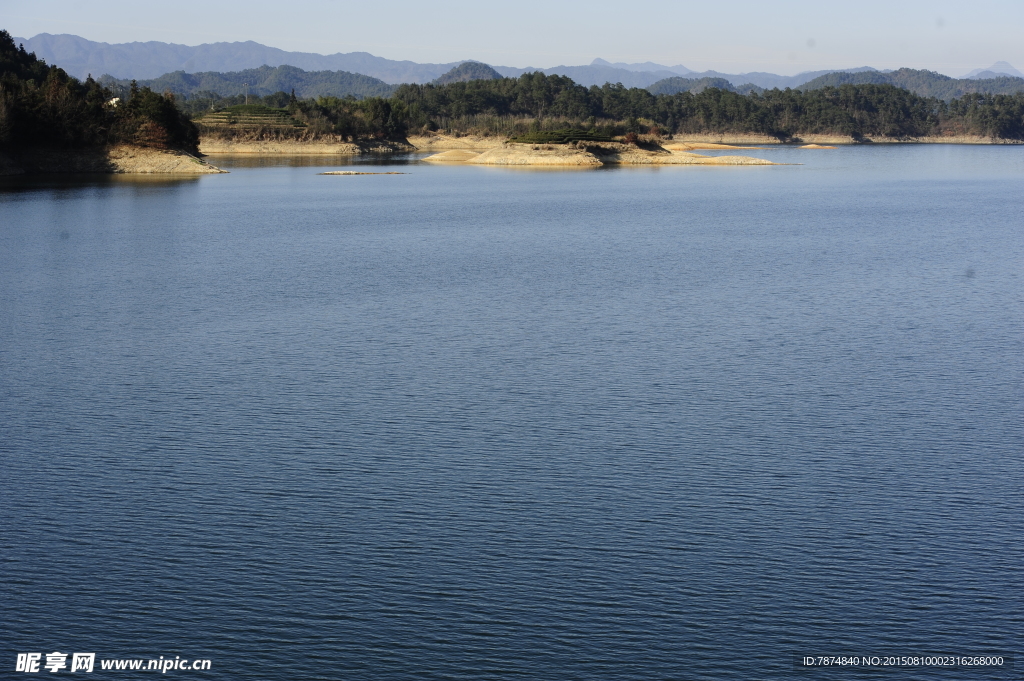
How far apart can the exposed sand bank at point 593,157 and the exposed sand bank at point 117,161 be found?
128 feet

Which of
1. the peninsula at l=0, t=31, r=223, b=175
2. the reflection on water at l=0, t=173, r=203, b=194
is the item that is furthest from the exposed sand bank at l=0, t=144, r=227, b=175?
the reflection on water at l=0, t=173, r=203, b=194

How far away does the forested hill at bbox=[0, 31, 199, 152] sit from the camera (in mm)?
81125

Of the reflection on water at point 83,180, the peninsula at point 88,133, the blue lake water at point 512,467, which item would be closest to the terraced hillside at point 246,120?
the peninsula at point 88,133

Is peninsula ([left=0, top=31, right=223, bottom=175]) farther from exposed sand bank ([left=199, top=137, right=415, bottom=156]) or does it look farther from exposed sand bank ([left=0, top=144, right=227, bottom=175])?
exposed sand bank ([left=199, top=137, right=415, bottom=156])

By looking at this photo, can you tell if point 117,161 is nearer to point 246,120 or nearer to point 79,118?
point 79,118

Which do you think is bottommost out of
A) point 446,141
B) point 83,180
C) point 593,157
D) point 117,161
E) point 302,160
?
point 83,180

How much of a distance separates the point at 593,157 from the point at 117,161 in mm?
52053

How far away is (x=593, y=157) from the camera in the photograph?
115 metres

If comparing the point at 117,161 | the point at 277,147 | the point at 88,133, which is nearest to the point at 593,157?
the point at 117,161

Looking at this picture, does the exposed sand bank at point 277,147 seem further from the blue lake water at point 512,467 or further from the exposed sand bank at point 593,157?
the blue lake water at point 512,467

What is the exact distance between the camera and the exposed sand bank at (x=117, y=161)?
84.7m

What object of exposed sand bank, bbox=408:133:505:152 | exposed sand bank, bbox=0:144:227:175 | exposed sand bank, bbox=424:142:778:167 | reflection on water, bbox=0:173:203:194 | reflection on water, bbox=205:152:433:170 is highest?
exposed sand bank, bbox=408:133:505:152

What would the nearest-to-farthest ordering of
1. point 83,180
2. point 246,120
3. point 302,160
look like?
point 83,180 < point 302,160 < point 246,120

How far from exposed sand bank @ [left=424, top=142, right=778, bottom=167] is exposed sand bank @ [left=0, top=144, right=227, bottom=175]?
128ft
